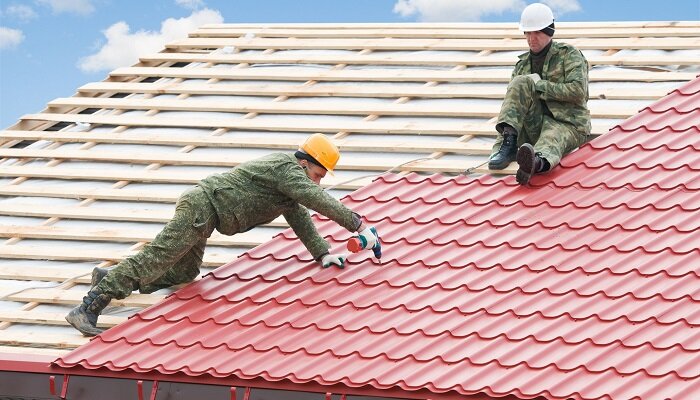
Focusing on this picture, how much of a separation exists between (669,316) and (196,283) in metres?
3.30

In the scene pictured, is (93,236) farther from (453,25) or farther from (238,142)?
(453,25)

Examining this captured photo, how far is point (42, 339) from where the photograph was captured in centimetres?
890

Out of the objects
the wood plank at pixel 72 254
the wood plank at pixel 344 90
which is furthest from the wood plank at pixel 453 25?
the wood plank at pixel 72 254

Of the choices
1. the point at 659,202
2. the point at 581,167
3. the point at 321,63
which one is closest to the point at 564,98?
the point at 581,167

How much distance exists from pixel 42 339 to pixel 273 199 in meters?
1.75

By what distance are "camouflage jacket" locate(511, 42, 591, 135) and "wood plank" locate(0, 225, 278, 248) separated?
2.28 metres

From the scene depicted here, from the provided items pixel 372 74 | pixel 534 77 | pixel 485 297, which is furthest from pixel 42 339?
pixel 372 74

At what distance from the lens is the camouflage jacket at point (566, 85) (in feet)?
32.0

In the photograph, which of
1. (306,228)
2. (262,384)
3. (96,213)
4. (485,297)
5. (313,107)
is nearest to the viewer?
(262,384)

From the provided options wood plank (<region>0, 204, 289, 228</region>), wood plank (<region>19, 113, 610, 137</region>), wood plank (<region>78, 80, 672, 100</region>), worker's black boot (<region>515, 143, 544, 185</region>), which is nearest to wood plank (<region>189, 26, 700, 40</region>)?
wood plank (<region>78, 80, 672, 100</region>)

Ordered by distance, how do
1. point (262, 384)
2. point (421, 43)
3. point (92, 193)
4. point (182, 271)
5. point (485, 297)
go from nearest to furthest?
point (262, 384), point (485, 297), point (182, 271), point (92, 193), point (421, 43)

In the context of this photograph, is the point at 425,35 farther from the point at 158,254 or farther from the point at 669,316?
the point at 669,316

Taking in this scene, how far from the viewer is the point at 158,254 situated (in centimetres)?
898

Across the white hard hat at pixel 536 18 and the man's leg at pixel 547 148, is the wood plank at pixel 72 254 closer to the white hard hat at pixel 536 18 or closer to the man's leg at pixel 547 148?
the man's leg at pixel 547 148
